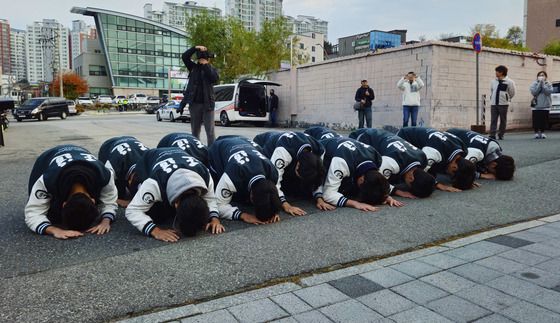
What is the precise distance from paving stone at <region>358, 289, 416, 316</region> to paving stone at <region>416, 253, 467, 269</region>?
65 centimetres

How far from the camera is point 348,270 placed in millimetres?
3039

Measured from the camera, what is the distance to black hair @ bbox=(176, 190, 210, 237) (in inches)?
135

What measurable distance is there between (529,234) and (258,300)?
8.83ft

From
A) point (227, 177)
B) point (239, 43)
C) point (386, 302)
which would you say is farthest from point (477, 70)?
point (239, 43)

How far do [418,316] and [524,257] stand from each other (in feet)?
4.61

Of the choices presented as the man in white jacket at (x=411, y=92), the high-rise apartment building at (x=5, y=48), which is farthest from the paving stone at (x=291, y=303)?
the high-rise apartment building at (x=5, y=48)

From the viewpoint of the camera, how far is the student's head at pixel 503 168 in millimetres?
6207

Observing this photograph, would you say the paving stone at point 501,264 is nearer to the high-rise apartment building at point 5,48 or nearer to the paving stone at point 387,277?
the paving stone at point 387,277

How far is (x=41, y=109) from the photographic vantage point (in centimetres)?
2773

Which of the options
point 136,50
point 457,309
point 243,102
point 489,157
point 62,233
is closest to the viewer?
point 457,309

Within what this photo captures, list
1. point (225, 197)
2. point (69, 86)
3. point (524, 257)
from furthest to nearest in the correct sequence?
point (69, 86), point (225, 197), point (524, 257)

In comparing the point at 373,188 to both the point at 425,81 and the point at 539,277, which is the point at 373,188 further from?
the point at 425,81

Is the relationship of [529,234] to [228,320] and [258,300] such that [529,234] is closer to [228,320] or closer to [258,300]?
[258,300]

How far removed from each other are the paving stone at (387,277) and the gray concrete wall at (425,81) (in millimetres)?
11134
